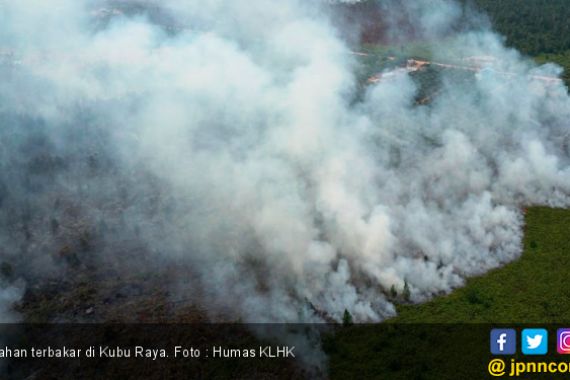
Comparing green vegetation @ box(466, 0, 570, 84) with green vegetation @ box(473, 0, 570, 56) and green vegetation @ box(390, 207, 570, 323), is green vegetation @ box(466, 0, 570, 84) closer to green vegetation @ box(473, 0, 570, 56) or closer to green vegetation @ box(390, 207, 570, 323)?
green vegetation @ box(473, 0, 570, 56)

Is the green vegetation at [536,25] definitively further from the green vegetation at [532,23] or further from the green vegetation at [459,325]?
the green vegetation at [459,325]

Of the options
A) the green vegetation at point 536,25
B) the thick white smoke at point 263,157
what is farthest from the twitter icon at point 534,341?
the green vegetation at point 536,25

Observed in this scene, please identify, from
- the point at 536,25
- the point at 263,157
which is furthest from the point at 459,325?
the point at 536,25

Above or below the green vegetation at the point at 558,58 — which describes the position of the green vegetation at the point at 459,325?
below

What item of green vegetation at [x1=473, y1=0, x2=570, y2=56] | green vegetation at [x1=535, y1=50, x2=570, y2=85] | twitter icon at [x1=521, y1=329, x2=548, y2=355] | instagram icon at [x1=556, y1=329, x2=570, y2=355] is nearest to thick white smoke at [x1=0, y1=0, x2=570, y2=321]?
twitter icon at [x1=521, y1=329, x2=548, y2=355]

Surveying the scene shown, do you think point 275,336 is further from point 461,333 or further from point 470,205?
point 470,205

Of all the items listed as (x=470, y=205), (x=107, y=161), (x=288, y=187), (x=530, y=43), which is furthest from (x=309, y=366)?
(x=530, y=43)
